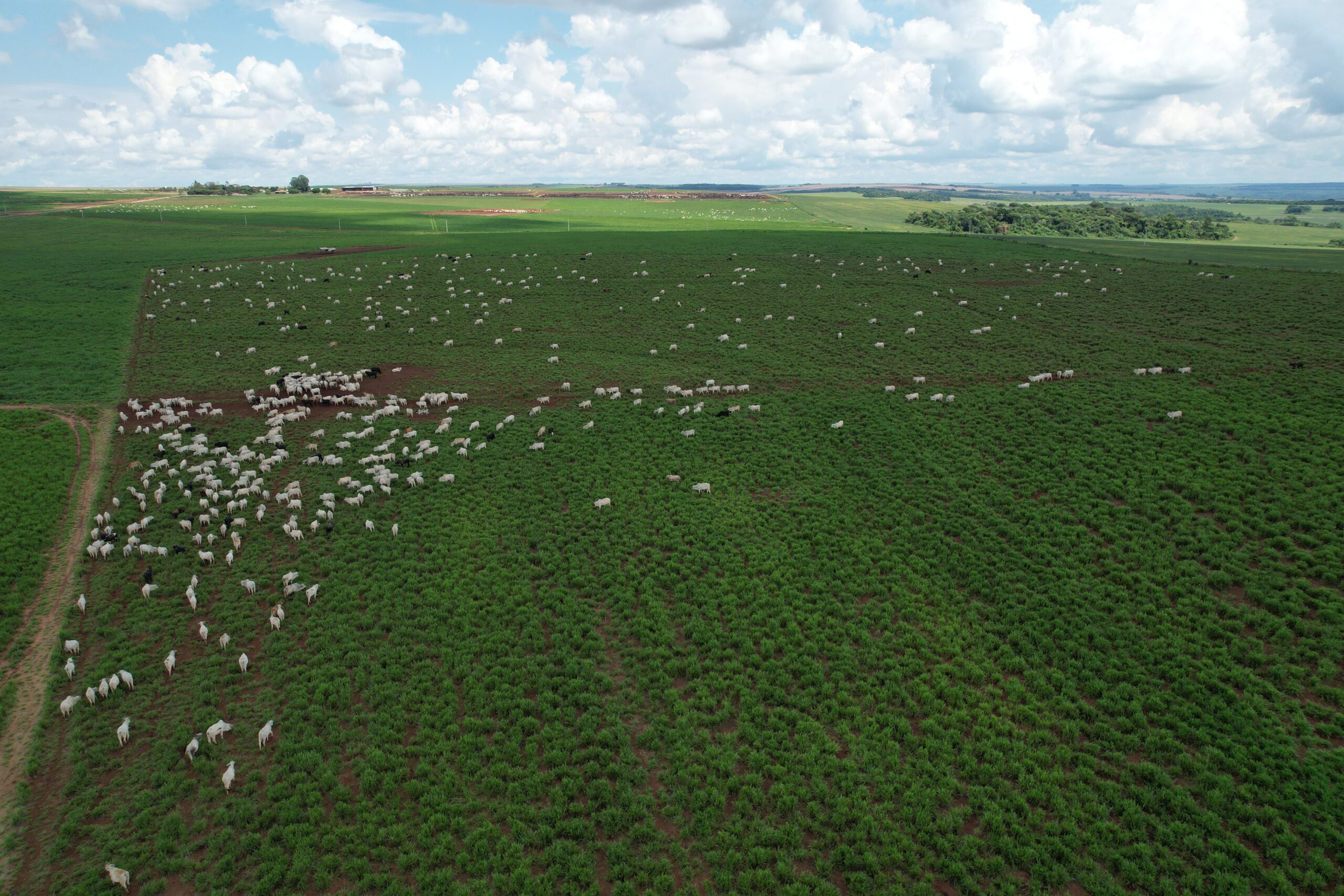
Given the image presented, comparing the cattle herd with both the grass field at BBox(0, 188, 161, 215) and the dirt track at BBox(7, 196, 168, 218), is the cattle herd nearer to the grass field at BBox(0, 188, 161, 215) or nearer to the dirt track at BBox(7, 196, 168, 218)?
the dirt track at BBox(7, 196, 168, 218)

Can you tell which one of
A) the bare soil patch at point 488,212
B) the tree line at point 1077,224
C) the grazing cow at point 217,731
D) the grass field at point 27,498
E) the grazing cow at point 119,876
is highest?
the bare soil patch at point 488,212

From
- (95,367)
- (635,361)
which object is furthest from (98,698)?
(95,367)

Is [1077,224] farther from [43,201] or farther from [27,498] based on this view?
[43,201]

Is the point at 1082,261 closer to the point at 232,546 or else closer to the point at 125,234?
the point at 232,546

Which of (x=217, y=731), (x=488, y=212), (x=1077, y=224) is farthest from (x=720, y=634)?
(x=488, y=212)

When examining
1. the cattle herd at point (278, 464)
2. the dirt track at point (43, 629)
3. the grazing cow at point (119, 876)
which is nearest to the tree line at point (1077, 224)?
the cattle herd at point (278, 464)

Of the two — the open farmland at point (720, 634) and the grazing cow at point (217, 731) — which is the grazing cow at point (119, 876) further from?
the grazing cow at point (217, 731)
